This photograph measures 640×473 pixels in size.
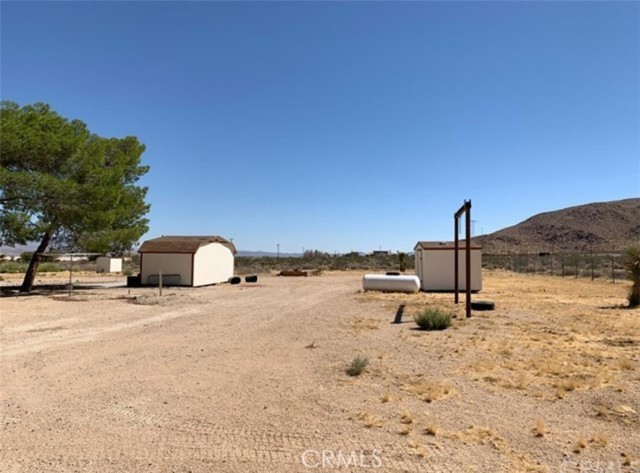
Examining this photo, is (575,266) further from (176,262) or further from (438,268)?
(176,262)

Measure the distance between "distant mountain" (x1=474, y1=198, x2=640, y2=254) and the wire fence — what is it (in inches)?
740

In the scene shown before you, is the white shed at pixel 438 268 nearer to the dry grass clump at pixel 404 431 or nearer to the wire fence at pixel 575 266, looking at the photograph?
the wire fence at pixel 575 266

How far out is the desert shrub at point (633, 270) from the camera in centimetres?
1785

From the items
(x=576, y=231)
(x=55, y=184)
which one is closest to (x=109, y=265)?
(x=55, y=184)

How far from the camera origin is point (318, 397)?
6711mm

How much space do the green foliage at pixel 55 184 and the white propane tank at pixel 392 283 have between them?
44.1ft

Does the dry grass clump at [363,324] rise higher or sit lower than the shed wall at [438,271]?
lower

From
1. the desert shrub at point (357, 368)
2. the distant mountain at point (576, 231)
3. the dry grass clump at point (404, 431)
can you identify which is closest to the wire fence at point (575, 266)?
the desert shrub at point (357, 368)

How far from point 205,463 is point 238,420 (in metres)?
1.23

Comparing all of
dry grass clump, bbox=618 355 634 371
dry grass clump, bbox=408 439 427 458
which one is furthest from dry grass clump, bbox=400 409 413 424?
dry grass clump, bbox=618 355 634 371

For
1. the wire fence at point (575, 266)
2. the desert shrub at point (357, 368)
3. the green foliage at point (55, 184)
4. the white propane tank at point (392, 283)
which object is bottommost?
the desert shrub at point (357, 368)

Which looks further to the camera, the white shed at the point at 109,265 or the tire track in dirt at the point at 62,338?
the white shed at the point at 109,265

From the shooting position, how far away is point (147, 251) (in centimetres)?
3139

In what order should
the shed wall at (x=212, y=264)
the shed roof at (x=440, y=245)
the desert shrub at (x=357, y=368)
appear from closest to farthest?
the desert shrub at (x=357, y=368) < the shed roof at (x=440, y=245) < the shed wall at (x=212, y=264)
